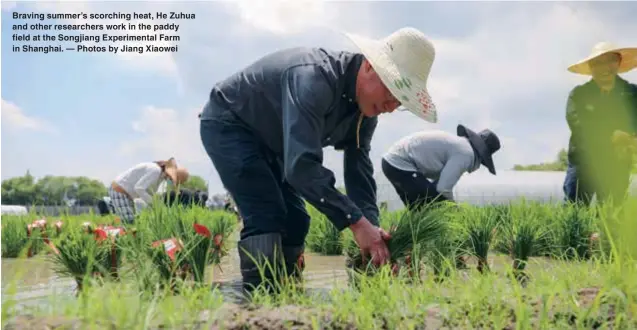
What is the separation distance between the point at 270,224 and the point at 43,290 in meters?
1.08

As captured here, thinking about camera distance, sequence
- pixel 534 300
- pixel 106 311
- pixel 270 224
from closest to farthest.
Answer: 1. pixel 106 311
2. pixel 534 300
3. pixel 270 224

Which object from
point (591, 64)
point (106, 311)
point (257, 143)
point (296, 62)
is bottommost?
point (106, 311)

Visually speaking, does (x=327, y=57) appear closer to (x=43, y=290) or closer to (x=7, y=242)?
(x=43, y=290)

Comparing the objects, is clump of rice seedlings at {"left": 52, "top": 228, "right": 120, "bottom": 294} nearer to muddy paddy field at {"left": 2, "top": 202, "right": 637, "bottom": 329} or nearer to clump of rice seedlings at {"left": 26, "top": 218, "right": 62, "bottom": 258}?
muddy paddy field at {"left": 2, "top": 202, "right": 637, "bottom": 329}

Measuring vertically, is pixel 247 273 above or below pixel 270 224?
below

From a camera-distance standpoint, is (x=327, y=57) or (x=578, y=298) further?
(x=327, y=57)

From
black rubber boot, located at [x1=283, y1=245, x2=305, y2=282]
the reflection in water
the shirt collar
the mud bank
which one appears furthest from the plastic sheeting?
the mud bank

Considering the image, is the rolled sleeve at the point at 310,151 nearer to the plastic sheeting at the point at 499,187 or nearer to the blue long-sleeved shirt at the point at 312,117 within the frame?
the blue long-sleeved shirt at the point at 312,117

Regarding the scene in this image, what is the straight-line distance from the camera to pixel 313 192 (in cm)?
246

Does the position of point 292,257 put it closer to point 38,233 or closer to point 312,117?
point 312,117

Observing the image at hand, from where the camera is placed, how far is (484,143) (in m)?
5.09

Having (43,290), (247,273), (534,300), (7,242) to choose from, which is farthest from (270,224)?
(7,242)

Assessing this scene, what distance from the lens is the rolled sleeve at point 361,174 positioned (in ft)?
10.2

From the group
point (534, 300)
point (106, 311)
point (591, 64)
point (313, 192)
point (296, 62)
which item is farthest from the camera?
point (591, 64)
